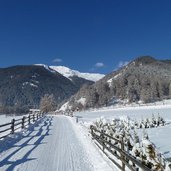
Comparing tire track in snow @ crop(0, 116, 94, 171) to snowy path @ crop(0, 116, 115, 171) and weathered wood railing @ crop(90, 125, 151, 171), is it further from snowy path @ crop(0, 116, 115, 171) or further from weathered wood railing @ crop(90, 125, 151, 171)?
weathered wood railing @ crop(90, 125, 151, 171)

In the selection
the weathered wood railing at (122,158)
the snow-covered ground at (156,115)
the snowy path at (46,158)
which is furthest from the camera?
the snow-covered ground at (156,115)

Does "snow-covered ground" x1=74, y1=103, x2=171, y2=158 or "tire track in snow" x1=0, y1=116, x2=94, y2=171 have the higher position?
"snow-covered ground" x1=74, y1=103, x2=171, y2=158

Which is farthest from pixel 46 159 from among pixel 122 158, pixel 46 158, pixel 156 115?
pixel 156 115

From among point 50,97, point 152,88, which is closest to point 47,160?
point 50,97

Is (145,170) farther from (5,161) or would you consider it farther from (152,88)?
(152,88)

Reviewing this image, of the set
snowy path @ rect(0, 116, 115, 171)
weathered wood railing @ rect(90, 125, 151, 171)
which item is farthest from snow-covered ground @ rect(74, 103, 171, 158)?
snowy path @ rect(0, 116, 115, 171)

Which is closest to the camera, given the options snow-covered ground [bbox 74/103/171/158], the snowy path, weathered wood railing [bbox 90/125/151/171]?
weathered wood railing [bbox 90/125/151/171]

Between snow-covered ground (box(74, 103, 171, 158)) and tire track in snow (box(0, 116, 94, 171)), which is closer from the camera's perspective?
tire track in snow (box(0, 116, 94, 171))

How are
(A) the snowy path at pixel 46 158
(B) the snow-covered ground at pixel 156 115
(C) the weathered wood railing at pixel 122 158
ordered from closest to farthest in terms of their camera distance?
(C) the weathered wood railing at pixel 122 158 → (A) the snowy path at pixel 46 158 → (B) the snow-covered ground at pixel 156 115

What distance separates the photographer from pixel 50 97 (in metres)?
180

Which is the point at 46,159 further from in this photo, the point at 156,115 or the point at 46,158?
the point at 156,115

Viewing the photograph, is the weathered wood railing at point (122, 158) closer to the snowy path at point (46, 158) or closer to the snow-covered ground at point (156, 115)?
the snowy path at point (46, 158)

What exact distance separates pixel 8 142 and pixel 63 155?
622cm

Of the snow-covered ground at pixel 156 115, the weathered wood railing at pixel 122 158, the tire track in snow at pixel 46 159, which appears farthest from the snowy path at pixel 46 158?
the snow-covered ground at pixel 156 115
